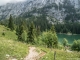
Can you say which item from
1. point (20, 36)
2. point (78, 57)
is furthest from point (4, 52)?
point (20, 36)

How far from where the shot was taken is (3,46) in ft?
108

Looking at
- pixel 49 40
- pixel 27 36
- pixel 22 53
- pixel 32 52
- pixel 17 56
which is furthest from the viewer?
pixel 27 36

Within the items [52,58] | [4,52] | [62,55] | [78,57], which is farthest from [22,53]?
[78,57]

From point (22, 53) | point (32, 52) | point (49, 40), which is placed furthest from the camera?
point (49, 40)

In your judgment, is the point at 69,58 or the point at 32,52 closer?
the point at 69,58

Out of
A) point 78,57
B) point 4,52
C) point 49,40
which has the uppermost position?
point 4,52

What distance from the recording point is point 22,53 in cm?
3134

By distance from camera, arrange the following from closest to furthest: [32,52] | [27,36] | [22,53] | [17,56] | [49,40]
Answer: [17,56] → [22,53] → [32,52] → [49,40] → [27,36]

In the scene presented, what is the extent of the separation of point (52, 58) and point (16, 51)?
6.95m

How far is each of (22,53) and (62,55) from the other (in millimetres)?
8034

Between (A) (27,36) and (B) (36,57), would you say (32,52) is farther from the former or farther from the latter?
(A) (27,36)

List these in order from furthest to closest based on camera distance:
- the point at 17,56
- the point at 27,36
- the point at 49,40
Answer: the point at 27,36
the point at 49,40
the point at 17,56

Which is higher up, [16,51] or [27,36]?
[16,51]

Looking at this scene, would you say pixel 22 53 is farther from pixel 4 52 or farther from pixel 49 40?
pixel 49 40
